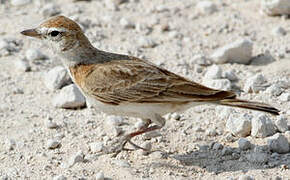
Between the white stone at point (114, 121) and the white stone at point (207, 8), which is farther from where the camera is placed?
the white stone at point (207, 8)

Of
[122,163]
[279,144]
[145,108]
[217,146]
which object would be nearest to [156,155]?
[122,163]

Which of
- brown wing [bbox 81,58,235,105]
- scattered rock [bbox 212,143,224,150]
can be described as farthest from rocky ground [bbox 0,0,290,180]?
brown wing [bbox 81,58,235,105]

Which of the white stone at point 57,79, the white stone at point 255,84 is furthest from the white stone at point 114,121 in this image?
the white stone at point 255,84

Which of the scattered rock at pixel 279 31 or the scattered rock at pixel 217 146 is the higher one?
the scattered rock at pixel 279 31

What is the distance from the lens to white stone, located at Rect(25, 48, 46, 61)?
9352mm

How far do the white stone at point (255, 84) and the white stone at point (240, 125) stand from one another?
91 centimetres

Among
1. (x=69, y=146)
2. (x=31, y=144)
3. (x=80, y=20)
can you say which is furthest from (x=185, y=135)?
(x=80, y=20)

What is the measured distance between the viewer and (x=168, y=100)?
22.1 feet

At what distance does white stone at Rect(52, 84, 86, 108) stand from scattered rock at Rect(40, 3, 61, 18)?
2.73 m

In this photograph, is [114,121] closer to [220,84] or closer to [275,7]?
[220,84]

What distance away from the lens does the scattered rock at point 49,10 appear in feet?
34.9

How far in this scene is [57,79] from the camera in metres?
8.62

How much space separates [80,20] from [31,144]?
12.0 feet

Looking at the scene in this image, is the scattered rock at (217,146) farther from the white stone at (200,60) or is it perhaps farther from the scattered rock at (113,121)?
the white stone at (200,60)
